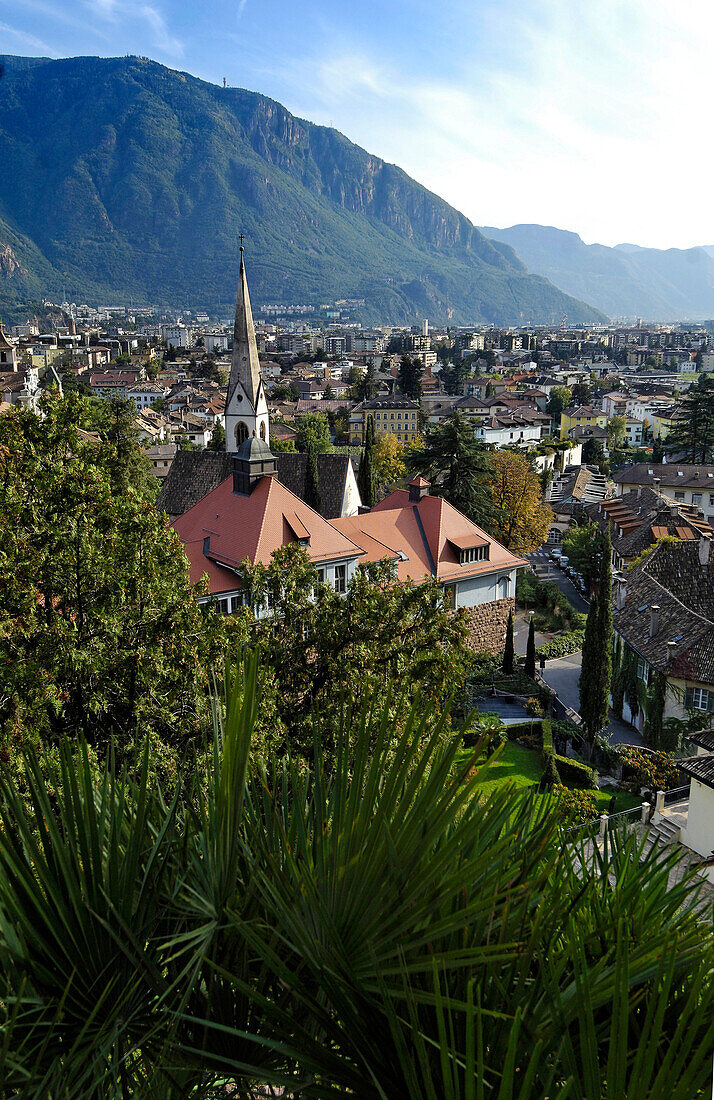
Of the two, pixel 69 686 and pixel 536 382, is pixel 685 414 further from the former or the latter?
pixel 69 686

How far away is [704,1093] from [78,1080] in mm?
2250

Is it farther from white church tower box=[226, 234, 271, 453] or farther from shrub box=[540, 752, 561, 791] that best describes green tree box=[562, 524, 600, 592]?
shrub box=[540, 752, 561, 791]

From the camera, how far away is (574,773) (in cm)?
2177

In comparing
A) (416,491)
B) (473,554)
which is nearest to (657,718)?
(473,554)

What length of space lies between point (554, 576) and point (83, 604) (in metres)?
41.3

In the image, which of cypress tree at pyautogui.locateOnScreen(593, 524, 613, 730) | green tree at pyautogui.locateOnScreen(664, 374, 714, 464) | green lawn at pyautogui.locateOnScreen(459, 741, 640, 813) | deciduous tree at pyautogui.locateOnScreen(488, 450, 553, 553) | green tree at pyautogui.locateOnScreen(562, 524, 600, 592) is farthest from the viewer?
green tree at pyautogui.locateOnScreen(664, 374, 714, 464)

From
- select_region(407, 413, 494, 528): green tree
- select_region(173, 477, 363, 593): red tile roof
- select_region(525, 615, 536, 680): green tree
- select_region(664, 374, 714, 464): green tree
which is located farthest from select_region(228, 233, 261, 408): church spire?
select_region(664, 374, 714, 464): green tree

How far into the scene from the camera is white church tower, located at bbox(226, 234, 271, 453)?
37938mm

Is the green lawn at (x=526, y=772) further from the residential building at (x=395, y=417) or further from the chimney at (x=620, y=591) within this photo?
the residential building at (x=395, y=417)

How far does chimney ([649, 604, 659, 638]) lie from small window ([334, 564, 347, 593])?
11.0 m

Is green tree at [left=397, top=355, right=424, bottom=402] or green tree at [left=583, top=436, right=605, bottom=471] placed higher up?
green tree at [left=397, top=355, right=424, bottom=402]

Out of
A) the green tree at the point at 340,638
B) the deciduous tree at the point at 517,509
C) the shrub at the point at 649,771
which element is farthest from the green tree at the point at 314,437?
the green tree at the point at 340,638

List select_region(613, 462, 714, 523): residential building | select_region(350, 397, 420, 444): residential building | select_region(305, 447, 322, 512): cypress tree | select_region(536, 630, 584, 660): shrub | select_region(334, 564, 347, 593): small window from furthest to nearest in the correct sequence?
select_region(350, 397, 420, 444): residential building → select_region(613, 462, 714, 523): residential building → select_region(305, 447, 322, 512): cypress tree → select_region(536, 630, 584, 660): shrub → select_region(334, 564, 347, 593): small window

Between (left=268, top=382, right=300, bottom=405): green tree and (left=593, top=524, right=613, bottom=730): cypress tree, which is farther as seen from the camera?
(left=268, top=382, right=300, bottom=405): green tree
